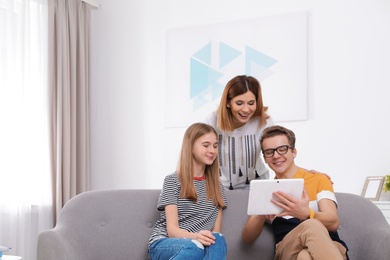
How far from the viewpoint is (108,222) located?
246cm

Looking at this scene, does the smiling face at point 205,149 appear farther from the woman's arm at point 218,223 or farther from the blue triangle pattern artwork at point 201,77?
the blue triangle pattern artwork at point 201,77

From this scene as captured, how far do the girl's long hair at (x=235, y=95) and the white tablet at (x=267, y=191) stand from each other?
0.59m

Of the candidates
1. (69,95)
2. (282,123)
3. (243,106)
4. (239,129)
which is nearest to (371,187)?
(282,123)

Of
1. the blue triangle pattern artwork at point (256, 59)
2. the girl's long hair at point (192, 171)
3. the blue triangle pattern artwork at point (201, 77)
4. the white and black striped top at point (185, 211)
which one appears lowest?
the white and black striped top at point (185, 211)

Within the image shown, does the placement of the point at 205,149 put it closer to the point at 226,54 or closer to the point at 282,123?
the point at 282,123

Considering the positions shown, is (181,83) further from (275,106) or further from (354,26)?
(354,26)

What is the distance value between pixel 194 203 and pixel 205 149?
9.9 inches

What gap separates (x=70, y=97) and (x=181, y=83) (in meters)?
0.94

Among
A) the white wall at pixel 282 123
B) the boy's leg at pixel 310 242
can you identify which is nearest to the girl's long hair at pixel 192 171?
the boy's leg at pixel 310 242

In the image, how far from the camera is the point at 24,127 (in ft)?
13.1

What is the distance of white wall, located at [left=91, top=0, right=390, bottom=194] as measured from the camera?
3.80 meters

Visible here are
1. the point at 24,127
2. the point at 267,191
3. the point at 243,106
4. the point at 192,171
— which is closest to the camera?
the point at 267,191

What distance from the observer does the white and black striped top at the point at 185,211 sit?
2.33 metres

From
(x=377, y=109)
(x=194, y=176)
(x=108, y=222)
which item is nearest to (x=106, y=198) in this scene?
(x=108, y=222)
